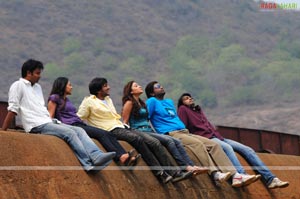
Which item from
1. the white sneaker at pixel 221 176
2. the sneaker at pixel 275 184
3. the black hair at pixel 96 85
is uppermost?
the black hair at pixel 96 85

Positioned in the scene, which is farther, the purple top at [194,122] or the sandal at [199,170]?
the purple top at [194,122]

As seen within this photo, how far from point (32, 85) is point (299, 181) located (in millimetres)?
7184

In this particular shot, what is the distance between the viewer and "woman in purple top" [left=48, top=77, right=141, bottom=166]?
1307 centimetres

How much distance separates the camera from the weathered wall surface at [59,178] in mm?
11219

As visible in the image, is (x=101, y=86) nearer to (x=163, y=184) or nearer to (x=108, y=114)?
(x=108, y=114)

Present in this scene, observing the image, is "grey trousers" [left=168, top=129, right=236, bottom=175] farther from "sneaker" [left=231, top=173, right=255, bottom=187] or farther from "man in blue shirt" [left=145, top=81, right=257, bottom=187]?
"sneaker" [left=231, top=173, right=255, bottom=187]

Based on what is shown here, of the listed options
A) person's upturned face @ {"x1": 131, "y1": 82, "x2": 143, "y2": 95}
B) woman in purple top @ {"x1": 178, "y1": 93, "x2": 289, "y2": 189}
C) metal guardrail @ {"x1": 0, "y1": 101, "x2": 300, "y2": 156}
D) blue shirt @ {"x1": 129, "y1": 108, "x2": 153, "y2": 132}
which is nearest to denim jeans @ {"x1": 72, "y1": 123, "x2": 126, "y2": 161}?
blue shirt @ {"x1": 129, "y1": 108, "x2": 153, "y2": 132}

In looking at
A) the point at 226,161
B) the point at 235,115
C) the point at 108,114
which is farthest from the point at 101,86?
the point at 235,115

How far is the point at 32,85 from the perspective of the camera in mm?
12430

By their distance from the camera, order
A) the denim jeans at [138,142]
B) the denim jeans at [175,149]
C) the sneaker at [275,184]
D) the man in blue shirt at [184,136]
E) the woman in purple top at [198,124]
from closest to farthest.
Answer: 1. the denim jeans at [138,142]
2. the denim jeans at [175,149]
3. the man in blue shirt at [184,136]
4. the woman in purple top at [198,124]
5. the sneaker at [275,184]

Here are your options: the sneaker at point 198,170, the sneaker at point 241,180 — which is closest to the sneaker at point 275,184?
the sneaker at point 241,180

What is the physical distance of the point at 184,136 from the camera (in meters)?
15.2

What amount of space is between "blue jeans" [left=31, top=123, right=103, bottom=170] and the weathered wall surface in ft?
0.21

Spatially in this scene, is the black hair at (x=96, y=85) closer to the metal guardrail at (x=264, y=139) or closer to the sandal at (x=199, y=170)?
the sandal at (x=199, y=170)
